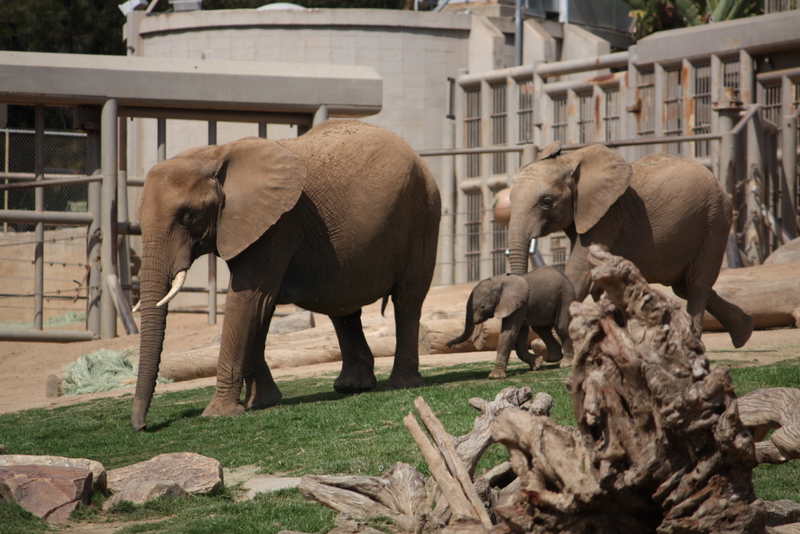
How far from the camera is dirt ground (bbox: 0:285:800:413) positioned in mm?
10328

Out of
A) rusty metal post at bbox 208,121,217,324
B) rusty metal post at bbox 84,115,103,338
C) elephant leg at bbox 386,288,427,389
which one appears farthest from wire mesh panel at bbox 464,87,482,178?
elephant leg at bbox 386,288,427,389

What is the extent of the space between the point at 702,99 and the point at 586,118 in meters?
2.89

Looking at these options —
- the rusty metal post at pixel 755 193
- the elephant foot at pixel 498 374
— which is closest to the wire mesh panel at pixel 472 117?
the rusty metal post at pixel 755 193

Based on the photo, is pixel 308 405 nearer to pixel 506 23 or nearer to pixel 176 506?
pixel 176 506

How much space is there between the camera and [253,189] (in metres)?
8.53

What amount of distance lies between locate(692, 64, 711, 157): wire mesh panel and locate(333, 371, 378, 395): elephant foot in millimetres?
12050

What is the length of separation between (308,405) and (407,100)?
54.8ft

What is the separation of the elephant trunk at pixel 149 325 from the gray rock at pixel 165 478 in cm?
189

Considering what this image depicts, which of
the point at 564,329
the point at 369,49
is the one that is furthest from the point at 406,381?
the point at 369,49

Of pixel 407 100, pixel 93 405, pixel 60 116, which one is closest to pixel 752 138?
pixel 407 100

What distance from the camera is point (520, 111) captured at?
901 inches

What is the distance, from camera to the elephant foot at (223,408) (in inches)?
336

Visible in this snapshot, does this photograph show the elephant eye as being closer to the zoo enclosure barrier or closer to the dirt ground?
the dirt ground

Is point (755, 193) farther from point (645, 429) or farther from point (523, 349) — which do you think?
point (645, 429)
